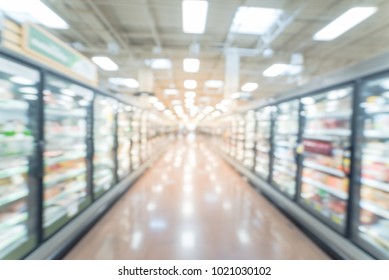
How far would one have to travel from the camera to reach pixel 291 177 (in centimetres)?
390

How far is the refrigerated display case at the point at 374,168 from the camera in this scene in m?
2.10

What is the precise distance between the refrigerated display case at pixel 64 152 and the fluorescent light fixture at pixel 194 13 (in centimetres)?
254

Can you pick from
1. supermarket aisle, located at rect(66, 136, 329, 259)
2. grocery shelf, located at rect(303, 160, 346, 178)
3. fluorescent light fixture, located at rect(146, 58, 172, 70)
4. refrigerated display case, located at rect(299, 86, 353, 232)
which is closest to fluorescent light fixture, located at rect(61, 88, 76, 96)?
supermarket aisle, located at rect(66, 136, 329, 259)

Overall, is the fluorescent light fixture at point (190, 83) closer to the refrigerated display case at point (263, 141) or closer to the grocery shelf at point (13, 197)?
the refrigerated display case at point (263, 141)

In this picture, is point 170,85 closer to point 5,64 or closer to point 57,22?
point 57,22

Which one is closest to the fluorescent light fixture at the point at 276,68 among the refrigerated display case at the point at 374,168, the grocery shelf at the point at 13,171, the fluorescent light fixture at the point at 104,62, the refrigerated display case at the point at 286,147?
the refrigerated display case at the point at 286,147

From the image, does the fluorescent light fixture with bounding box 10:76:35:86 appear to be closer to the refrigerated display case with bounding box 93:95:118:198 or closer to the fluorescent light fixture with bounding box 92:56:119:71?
the refrigerated display case with bounding box 93:95:118:198

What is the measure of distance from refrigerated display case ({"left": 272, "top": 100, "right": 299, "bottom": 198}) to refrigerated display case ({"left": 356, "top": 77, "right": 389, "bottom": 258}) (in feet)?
4.07

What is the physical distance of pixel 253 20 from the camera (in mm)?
5301

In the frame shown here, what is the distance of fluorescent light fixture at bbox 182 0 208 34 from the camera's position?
162 inches

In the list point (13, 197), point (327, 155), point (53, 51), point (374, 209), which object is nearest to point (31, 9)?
point (53, 51)

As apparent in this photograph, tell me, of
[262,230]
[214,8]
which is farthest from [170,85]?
[262,230]

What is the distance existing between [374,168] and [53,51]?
360cm

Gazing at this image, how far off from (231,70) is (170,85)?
611 cm
